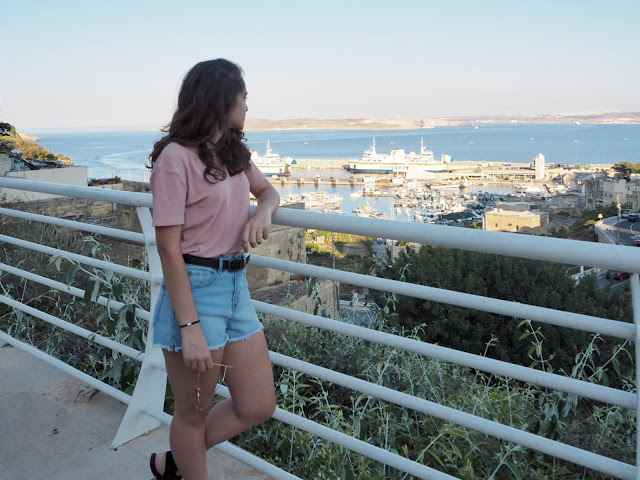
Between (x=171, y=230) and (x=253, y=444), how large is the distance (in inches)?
52.7

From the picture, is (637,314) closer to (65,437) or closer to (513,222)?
(65,437)

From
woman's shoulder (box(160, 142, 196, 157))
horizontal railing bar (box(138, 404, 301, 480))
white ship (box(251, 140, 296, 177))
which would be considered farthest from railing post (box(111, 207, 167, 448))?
white ship (box(251, 140, 296, 177))

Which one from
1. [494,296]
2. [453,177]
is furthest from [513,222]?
[453,177]

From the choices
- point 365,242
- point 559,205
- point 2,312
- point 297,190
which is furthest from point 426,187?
point 2,312

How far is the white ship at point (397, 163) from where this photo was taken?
371 feet

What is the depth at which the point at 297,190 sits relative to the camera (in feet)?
330

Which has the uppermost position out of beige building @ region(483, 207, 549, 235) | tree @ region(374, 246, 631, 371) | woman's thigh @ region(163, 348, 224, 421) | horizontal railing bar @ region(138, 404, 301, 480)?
woman's thigh @ region(163, 348, 224, 421)

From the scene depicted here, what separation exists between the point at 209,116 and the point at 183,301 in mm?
428

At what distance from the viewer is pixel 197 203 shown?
1.45 m

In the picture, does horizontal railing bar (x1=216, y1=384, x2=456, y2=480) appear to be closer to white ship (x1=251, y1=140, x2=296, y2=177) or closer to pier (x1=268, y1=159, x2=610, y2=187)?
pier (x1=268, y1=159, x2=610, y2=187)

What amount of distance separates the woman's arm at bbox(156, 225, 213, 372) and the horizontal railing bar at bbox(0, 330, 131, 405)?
3.68ft

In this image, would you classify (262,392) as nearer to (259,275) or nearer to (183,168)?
(183,168)

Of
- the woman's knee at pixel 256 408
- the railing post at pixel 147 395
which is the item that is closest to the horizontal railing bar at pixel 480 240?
the woman's knee at pixel 256 408

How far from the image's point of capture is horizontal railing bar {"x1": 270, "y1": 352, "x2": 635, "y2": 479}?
1.35m
